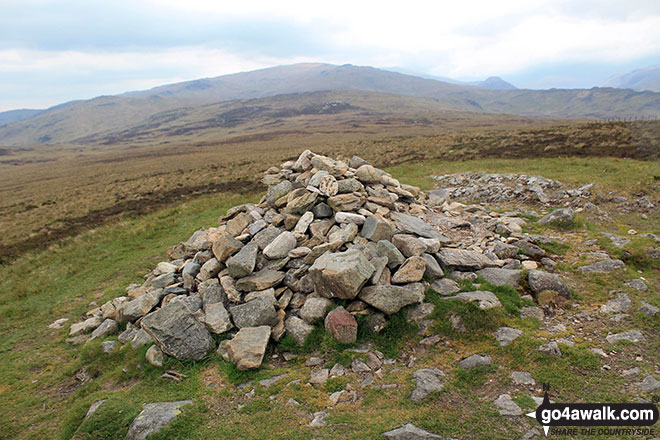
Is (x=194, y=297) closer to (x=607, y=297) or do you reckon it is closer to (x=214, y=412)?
(x=214, y=412)

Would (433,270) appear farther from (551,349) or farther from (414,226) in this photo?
(551,349)

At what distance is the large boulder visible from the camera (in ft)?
25.8

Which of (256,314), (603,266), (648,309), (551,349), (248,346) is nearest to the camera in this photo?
(551,349)

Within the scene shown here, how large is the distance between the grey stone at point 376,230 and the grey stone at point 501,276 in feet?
9.56

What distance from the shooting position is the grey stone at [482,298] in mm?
7863

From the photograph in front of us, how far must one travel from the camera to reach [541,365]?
627 cm

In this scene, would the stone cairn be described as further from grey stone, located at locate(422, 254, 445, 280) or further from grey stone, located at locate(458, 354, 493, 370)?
grey stone, located at locate(458, 354, 493, 370)

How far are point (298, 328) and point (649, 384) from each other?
22.4 ft

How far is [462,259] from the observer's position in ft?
31.7

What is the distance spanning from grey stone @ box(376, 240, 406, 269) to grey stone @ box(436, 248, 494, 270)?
136 cm

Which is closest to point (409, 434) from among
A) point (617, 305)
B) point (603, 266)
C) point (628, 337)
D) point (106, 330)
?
point (628, 337)

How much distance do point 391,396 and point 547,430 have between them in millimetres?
2519

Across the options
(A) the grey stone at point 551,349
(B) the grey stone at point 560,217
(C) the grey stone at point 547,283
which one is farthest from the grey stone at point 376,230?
(B) the grey stone at point 560,217

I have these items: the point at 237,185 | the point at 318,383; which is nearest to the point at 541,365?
the point at 318,383
